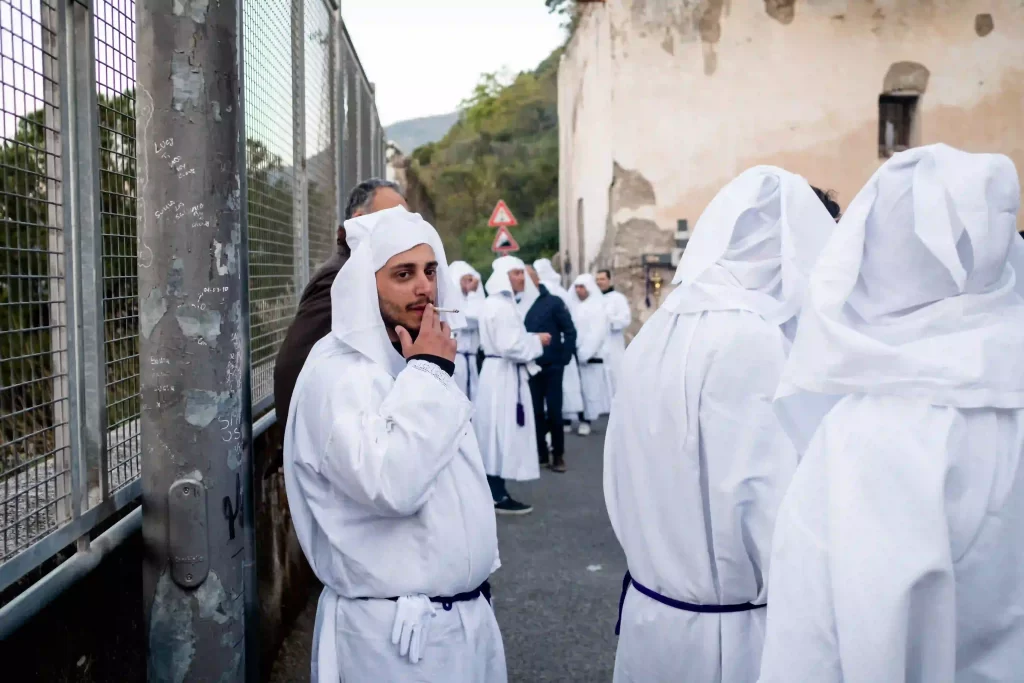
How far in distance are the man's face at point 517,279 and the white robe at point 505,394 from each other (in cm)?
69

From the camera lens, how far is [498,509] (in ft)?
24.9

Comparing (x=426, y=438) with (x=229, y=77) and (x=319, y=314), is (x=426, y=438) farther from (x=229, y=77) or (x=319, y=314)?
(x=319, y=314)

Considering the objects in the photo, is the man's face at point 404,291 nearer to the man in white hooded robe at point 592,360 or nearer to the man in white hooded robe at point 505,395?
the man in white hooded robe at point 505,395

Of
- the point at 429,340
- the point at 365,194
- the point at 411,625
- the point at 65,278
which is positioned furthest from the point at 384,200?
the point at 411,625

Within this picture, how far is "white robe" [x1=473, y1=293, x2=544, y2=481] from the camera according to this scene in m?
7.82

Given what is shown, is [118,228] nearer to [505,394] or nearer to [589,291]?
[505,394]

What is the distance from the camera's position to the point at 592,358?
Result: 39.4ft

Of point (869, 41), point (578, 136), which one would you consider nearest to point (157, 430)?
point (869, 41)

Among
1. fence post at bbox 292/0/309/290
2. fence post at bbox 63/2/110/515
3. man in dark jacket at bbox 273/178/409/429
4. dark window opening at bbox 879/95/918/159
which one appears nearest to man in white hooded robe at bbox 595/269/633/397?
dark window opening at bbox 879/95/918/159

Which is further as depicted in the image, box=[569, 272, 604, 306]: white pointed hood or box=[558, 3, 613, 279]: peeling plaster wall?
box=[558, 3, 613, 279]: peeling plaster wall

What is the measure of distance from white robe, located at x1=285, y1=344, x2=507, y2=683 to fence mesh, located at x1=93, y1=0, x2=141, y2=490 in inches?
18.9

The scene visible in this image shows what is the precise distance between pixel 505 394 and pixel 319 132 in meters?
2.79

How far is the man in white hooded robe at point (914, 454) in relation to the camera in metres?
1.54

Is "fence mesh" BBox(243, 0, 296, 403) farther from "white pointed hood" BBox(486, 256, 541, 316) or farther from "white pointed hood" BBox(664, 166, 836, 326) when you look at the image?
"white pointed hood" BBox(486, 256, 541, 316)
